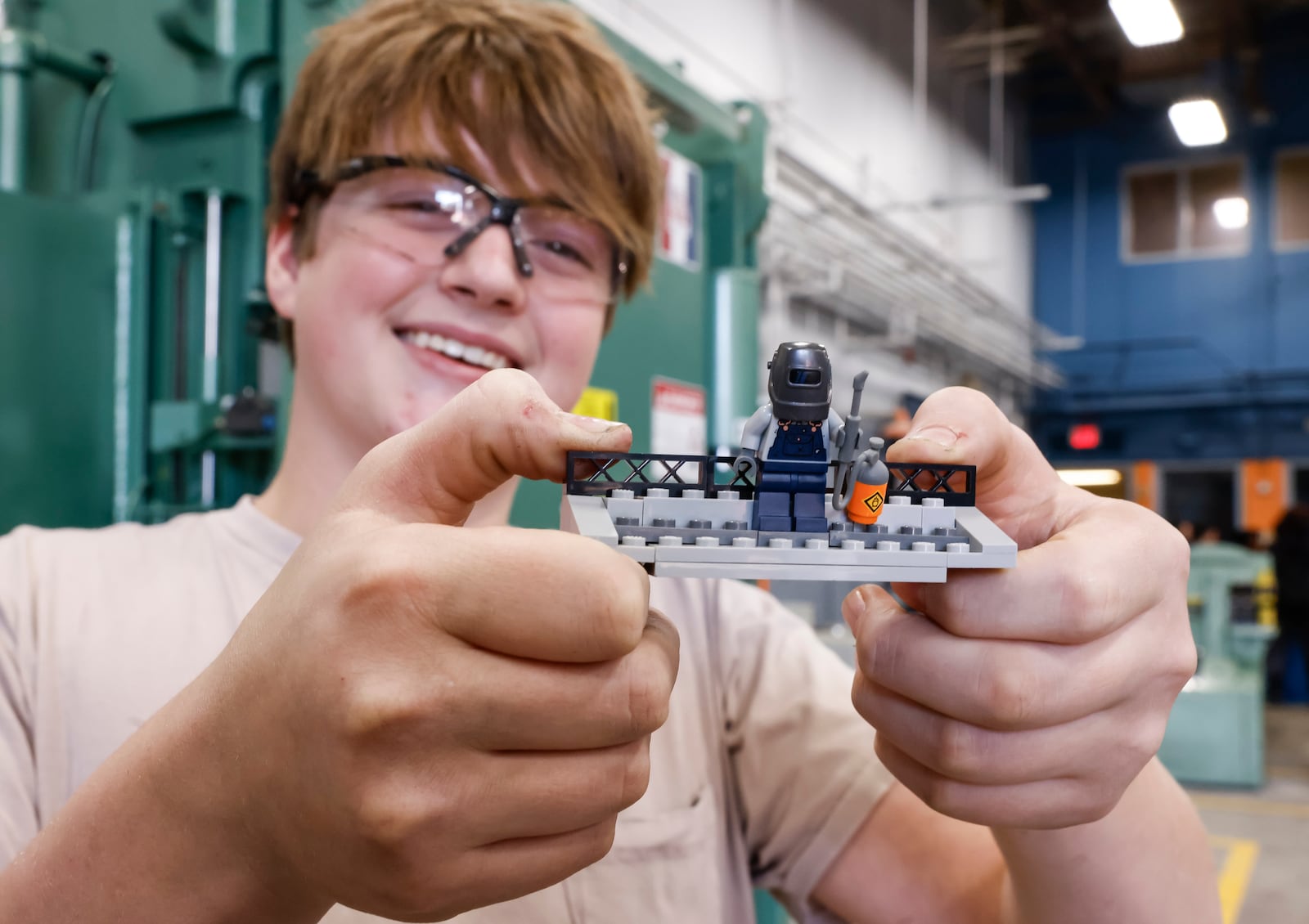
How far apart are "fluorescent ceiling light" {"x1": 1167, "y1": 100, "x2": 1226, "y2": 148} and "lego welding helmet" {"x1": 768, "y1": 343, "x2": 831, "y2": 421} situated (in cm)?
725

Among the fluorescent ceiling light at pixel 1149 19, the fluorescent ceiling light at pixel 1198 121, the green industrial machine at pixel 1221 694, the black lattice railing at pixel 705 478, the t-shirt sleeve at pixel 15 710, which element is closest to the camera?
the black lattice railing at pixel 705 478

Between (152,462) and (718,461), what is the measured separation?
1320 millimetres

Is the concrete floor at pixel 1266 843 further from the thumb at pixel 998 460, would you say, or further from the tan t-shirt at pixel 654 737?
the thumb at pixel 998 460

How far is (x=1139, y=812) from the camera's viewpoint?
93 centimetres

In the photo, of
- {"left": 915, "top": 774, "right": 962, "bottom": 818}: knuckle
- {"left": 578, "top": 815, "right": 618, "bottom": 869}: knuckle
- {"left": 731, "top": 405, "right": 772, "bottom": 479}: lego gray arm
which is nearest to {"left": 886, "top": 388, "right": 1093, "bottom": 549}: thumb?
{"left": 731, "top": 405, "right": 772, "bottom": 479}: lego gray arm

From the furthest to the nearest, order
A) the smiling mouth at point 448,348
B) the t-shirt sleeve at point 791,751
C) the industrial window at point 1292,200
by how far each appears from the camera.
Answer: the industrial window at point 1292,200
the t-shirt sleeve at point 791,751
the smiling mouth at point 448,348

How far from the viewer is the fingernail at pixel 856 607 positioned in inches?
30.9

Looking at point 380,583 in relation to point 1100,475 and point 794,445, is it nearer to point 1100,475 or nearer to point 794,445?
point 794,445

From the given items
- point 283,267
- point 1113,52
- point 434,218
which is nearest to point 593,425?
point 434,218

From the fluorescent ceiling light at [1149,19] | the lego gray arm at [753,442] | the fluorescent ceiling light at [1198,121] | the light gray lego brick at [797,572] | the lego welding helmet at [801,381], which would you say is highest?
the fluorescent ceiling light at [1198,121]

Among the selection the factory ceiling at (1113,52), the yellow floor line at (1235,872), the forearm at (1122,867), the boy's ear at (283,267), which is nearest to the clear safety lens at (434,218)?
the boy's ear at (283,267)

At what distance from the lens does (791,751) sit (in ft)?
4.13

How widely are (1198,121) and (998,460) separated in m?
7.52

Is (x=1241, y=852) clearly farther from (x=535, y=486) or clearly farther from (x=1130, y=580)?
(x=1130, y=580)
